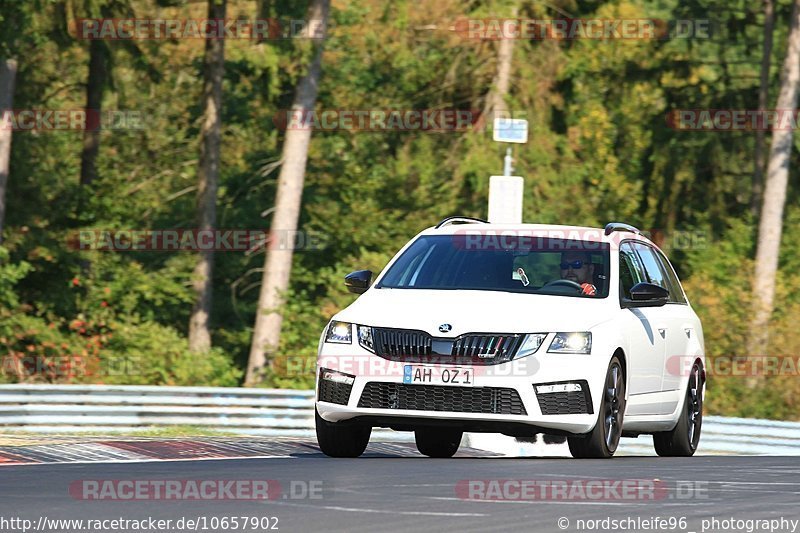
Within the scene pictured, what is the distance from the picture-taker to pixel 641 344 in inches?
515

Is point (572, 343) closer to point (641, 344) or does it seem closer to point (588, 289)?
point (588, 289)

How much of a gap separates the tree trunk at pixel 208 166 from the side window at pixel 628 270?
80.1 feet

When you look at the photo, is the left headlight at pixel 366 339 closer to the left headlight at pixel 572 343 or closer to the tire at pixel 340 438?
the tire at pixel 340 438

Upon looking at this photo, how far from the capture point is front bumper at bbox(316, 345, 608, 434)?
38.5 ft

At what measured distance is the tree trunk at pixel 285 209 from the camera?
105ft

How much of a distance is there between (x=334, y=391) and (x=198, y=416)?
22.5 feet

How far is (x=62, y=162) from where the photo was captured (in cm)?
4116

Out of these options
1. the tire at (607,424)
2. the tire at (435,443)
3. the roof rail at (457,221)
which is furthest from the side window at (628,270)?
the tire at (435,443)

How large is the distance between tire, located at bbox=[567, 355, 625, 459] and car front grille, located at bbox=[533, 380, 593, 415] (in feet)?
0.51

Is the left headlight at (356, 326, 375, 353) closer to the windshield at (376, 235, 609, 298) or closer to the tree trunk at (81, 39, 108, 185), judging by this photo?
the windshield at (376, 235, 609, 298)

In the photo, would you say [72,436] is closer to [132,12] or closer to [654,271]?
[654,271]

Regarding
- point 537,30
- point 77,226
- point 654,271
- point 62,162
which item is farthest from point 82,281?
point 654,271

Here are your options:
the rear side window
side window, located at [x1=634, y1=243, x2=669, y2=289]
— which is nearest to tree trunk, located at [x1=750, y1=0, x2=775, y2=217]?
the rear side window

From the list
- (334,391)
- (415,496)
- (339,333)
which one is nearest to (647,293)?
(339,333)
